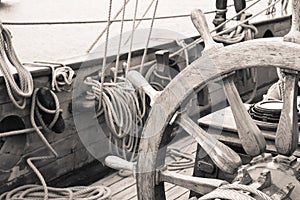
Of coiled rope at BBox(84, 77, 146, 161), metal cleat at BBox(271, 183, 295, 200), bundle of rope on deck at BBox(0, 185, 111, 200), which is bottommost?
bundle of rope on deck at BBox(0, 185, 111, 200)

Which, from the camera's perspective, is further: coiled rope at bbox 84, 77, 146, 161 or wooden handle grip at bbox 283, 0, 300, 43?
coiled rope at bbox 84, 77, 146, 161

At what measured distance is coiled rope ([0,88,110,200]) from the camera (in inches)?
88.0

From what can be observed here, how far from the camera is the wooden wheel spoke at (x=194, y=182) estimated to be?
128 cm

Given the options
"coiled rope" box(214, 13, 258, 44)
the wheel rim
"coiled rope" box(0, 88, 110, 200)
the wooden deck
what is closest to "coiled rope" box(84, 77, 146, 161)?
the wooden deck

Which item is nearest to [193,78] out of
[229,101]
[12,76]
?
[229,101]

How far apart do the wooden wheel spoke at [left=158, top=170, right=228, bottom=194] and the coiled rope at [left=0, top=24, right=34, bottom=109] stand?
3.19 ft

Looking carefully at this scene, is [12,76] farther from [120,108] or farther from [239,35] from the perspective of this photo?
[239,35]

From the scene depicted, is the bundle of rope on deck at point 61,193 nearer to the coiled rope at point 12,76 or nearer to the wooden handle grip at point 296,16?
the coiled rope at point 12,76

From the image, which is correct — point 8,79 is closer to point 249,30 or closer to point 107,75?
point 107,75

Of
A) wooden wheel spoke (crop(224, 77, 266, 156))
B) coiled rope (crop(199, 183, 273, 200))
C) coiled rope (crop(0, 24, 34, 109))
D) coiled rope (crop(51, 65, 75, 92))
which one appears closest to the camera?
coiled rope (crop(199, 183, 273, 200))

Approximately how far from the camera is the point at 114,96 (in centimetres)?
252

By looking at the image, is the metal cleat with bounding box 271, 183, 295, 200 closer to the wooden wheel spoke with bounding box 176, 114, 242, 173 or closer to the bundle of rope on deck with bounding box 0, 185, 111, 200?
the wooden wheel spoke with bounding box 176, 114, 242, 173

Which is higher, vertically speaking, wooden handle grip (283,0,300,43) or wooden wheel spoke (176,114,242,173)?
wooden handle grip (283,0,300,43)

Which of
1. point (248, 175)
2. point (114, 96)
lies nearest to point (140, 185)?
point (248, 175)
